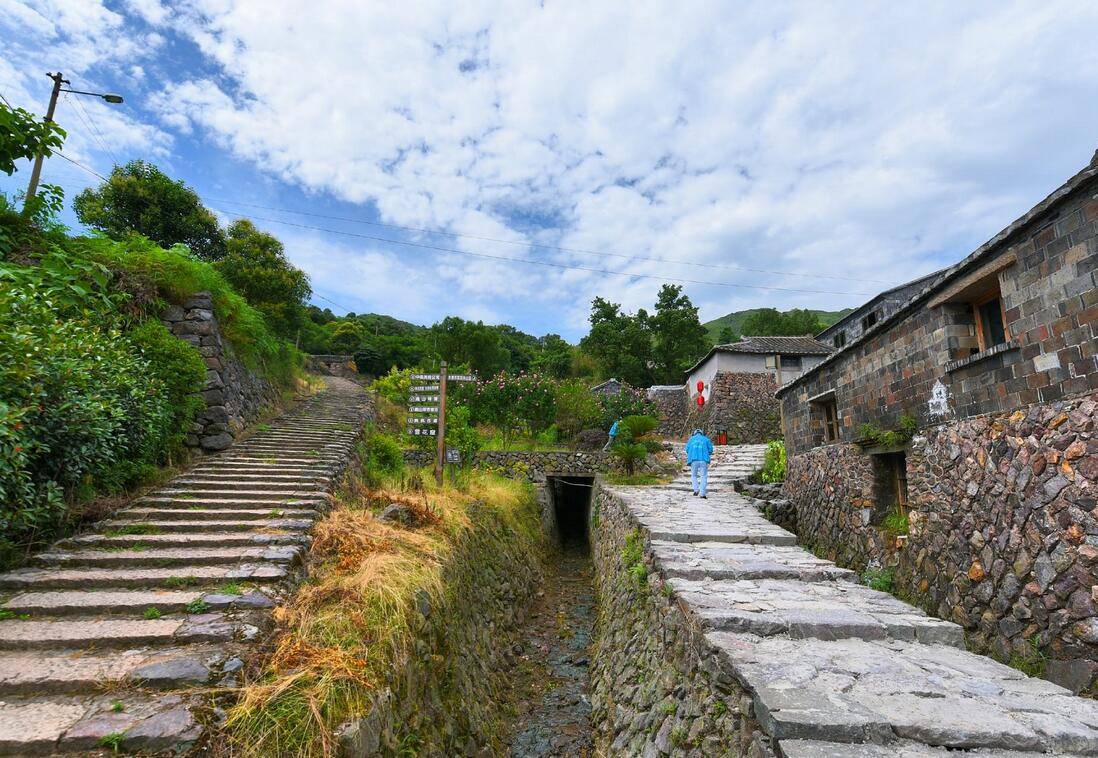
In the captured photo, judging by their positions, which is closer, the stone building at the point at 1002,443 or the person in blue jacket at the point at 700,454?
the stone building at the point at 1002,443

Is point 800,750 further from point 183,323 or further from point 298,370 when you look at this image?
point 298,370

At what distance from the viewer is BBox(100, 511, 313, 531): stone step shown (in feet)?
19.6

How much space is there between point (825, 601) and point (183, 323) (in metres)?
11.5

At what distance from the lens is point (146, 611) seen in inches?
170

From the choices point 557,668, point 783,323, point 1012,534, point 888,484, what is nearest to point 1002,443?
point 1012,534

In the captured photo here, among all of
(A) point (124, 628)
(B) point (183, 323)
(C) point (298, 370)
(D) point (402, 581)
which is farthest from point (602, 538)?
(C) point (298, 370)

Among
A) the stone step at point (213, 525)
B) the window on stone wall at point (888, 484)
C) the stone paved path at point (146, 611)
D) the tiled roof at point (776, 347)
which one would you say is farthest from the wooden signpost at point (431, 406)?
the tiled roof at point (776, 347)

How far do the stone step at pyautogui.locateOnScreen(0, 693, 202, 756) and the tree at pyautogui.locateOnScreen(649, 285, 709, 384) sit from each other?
3114cm

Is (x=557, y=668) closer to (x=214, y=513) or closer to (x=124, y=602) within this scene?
(x=214, y=513)

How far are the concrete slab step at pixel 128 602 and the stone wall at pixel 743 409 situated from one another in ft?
64.9

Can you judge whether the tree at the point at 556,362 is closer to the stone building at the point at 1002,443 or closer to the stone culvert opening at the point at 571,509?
the stone culvert opening at the point at 571,509

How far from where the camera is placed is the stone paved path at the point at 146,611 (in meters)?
3.04

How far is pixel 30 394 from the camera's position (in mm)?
4777

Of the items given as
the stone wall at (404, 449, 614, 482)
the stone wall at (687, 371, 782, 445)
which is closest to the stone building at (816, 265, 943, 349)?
the stone wall at (687, 371, 782, 445)
